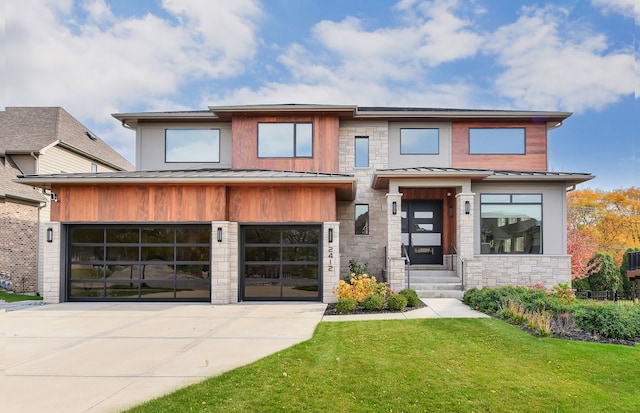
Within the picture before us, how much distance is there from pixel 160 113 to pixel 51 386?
11665mm

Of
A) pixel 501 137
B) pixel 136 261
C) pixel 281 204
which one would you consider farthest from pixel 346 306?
pixel 501 137

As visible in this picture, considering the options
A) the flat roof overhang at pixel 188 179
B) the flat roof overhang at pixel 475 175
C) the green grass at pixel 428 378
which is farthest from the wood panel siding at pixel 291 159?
the green grass at pixel 428 378

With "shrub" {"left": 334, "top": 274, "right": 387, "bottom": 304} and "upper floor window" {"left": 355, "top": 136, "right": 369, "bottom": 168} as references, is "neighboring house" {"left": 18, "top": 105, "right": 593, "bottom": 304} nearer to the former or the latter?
"upper floor window" {"left": 355, "top": 136, "right": 369, "bottom": 168}

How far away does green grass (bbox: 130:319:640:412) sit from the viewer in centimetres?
399

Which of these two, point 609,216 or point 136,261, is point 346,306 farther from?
point 609,216

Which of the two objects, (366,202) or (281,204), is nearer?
(281,204)

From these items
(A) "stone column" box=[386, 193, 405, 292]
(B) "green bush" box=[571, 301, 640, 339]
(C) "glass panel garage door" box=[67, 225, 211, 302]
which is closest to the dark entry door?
(A) "stone column" box=[386, 193, 405, 292]

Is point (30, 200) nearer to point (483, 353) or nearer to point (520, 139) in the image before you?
point (483, 353)

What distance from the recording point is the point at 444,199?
46.2 feet

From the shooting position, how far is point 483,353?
18.6 ft

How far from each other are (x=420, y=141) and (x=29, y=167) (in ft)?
56.0

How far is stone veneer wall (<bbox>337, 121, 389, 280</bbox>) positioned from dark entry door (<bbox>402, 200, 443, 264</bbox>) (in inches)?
37.6

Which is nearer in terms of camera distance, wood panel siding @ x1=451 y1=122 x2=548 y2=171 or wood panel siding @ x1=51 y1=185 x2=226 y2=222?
wood panel siding @ x1=51 y1=185 x2=226 y2=222

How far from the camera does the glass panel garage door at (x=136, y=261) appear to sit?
36.2ft
